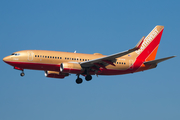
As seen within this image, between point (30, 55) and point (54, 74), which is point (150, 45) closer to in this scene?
point (54, 74)

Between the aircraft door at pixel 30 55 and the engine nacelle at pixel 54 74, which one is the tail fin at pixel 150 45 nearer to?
the engine nacelle at pixel 54 74

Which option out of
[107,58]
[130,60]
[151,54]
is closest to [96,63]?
[107,58]

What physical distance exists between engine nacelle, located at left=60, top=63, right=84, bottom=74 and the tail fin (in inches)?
488

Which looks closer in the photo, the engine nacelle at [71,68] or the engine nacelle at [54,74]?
the engine nacelle at [71,68]

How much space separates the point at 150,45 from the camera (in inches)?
2486

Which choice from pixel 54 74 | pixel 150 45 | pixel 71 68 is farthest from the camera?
pixel 150 45

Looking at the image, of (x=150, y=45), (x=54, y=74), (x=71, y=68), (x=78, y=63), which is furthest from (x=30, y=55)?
(x=150, y=45)

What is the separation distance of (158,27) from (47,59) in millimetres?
24240

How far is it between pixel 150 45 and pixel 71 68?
58.7ft

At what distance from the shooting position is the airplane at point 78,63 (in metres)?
53.3

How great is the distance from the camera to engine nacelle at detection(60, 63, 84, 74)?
53250 mm

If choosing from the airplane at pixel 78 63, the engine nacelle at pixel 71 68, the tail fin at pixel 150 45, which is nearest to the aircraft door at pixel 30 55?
the airplane at pixel 78 63

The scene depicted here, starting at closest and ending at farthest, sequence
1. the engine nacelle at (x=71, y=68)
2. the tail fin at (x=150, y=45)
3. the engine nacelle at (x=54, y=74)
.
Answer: the engine nacelle at (x=71, y=68)
the engine nacelle at (x=54, y=74)
the tail fin at (x=150, y=45)

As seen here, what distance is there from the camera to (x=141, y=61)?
59.6m
